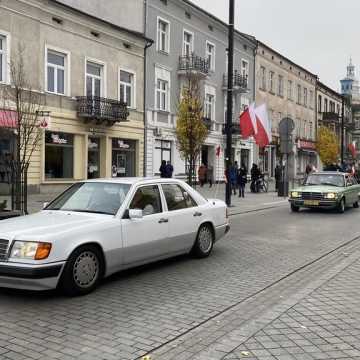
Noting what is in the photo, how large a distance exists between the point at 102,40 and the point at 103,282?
71.8ft

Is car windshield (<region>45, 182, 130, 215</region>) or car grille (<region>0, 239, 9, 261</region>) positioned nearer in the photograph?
car grille (<region>0, 239, 9, 261</region>)

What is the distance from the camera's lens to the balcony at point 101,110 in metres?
25.1

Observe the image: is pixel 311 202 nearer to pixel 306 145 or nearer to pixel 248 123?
pixel 248 123

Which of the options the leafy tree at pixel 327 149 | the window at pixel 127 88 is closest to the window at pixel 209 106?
the window at pixel 127 88

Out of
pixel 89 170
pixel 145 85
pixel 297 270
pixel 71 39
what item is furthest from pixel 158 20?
pixel 297 270

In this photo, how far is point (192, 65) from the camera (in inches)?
1332

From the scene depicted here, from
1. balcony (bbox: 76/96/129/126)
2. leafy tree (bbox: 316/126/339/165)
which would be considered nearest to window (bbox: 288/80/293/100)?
leafy tree (bbox: 316/126/339/165)

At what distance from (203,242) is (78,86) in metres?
18.3

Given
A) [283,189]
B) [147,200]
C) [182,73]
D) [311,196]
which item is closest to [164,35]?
[182,73]

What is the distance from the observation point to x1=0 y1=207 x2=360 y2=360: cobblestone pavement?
182 inches

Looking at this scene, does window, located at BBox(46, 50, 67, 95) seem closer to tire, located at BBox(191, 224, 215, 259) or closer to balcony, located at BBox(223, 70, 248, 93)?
tire, located at BBox(191, 224, 215, 259)

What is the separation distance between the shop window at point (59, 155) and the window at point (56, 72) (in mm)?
2053

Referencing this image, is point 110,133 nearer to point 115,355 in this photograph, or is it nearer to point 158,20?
point 158,20

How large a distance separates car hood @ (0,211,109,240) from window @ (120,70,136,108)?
875 inches
